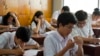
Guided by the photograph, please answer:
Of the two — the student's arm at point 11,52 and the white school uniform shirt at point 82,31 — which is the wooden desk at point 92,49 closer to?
the white school uniform shirt at point 82,31

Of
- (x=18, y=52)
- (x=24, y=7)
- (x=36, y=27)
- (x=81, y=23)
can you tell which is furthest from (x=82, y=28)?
(x=24, y=7)

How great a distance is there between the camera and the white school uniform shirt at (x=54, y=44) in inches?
78.5

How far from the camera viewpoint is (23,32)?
240cm

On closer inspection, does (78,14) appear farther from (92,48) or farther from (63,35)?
(63,35)

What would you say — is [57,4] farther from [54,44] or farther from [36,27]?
[54,44]

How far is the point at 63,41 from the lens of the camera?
82.9 inches

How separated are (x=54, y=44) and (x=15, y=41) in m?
0.60

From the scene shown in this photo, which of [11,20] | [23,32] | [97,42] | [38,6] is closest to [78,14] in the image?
[97,42]

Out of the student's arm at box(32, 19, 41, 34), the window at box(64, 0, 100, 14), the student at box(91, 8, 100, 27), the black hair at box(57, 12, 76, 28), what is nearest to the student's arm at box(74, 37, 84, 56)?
the black hair at box(57, 12, 76, 28)

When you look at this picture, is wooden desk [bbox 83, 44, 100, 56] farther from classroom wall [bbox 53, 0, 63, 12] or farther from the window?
classroom wall [bbox 53, 0, 63, 12]

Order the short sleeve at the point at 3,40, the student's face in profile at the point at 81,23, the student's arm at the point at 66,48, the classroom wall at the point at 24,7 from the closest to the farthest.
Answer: the student's arm at the point at 66,48 → the short sleeve at the point at 3,40 → the student's face in profile at the point at 81,23 → the classroom wall at the point at 24,7

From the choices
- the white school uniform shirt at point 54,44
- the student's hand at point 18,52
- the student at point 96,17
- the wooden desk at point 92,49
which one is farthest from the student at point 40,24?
the white school uniform shirt at point 54,44

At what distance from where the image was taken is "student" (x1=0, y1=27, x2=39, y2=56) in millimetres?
2319

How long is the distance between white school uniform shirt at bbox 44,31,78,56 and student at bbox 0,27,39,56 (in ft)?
1.28
